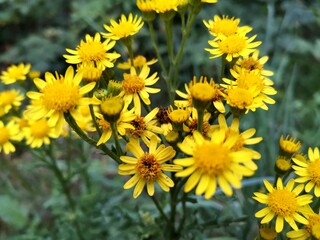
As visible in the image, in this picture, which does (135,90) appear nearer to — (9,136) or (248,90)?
(248,90)

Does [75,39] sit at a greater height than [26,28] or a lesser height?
lesser

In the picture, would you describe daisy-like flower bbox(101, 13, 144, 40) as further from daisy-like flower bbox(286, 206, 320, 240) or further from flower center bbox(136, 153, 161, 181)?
daisy-like flower bbox(286, 206, 320, 240)

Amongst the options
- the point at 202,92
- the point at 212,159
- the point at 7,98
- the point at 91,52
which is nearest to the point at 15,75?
the point at 7,98

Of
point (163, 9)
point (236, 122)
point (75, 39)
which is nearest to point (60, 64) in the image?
point (75, 39)

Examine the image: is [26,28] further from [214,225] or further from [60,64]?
[214,225]

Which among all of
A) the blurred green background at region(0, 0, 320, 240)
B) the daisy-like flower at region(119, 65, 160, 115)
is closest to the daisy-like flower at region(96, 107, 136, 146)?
the daisy-like flower at region(119, 65, 160, 115)

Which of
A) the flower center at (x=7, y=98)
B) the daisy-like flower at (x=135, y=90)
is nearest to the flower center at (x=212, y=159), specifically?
the daisy-like flower at (x=135, y=90)
